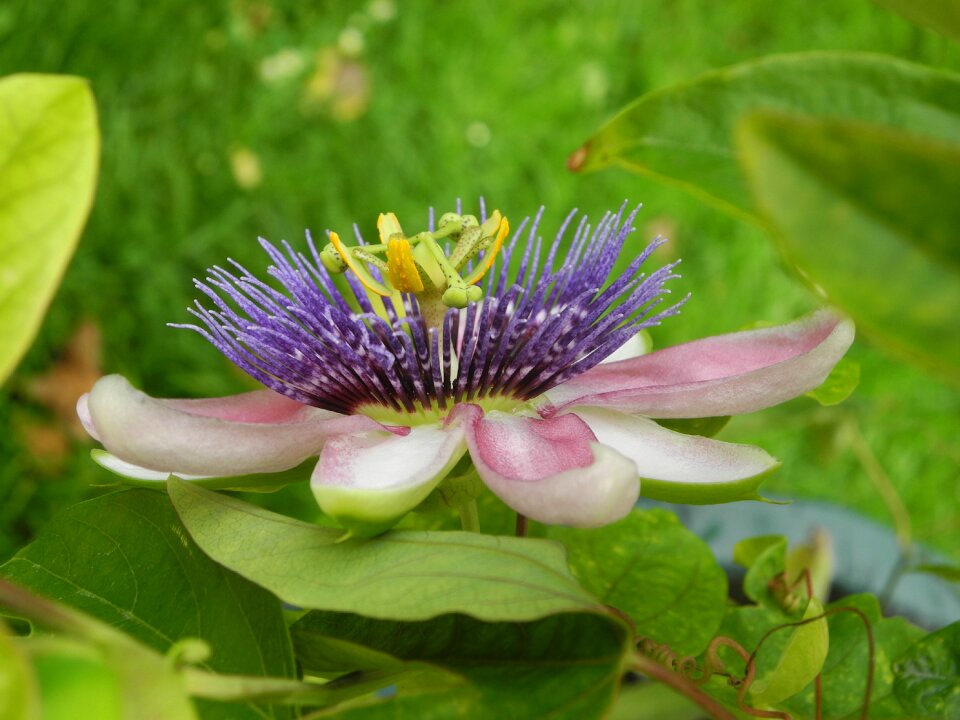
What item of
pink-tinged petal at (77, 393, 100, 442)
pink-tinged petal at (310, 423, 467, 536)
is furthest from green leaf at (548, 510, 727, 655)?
pink-tinged petal at (77, 393, 100, 442)

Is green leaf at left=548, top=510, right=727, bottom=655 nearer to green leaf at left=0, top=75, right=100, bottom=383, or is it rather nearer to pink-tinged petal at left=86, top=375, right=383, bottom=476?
pink-tinged petal at left=86, top=375, right=383, bottom=476

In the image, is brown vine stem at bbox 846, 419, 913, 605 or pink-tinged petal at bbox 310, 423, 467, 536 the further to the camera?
brown vine stem at bbox 846, 419, 913, 605

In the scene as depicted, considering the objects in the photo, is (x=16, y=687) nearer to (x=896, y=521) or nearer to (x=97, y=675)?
(x=97, y=675)

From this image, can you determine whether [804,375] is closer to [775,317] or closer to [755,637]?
[755,637]

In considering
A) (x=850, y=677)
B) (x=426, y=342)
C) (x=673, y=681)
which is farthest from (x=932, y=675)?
(x=426, y=342)

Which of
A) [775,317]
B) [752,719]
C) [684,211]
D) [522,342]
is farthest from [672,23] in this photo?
[752,719]

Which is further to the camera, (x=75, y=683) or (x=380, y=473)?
(x=380, y=473)

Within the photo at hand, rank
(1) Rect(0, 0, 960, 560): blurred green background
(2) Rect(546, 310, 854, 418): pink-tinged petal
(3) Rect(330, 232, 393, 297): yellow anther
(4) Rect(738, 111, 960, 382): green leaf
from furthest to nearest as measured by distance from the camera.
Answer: (1) Rect(0, 0, 960, 560): blurred green background
(3) Rect(330, 232, 393, 297): yellow anther
(2) Rect(546, 310, 854, 418): pink-tinged petal
(4) Rect(738, 111, 960, 382): green leaf
